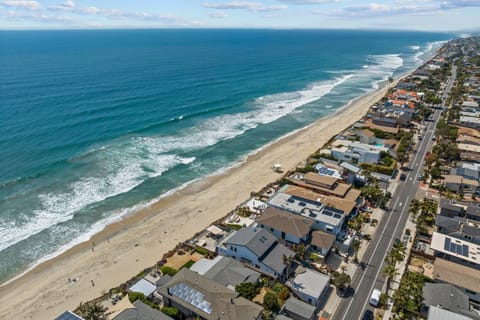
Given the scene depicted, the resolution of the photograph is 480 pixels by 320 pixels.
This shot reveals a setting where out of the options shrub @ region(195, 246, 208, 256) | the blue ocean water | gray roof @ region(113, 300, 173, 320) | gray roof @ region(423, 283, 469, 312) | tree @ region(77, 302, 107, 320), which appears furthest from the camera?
the blue ocean water

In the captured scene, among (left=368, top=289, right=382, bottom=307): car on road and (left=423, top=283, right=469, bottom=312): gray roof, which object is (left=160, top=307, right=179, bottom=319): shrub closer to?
(left=368, top=289, right=382, bottom=307): car on road

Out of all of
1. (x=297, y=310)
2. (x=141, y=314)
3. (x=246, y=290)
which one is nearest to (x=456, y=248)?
(x=297, y=310)

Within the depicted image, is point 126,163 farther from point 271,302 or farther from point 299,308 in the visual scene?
point 299,308

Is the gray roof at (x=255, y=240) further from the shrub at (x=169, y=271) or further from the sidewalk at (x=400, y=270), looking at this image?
the sidewalk at (x=400, y=270)

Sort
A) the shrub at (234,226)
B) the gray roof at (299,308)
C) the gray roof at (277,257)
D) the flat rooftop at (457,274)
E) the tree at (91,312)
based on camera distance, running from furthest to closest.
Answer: the shrub at (234,226) < the gray roof at (277,257) < the flat rooftop at (457,274) < the gray roof at (299,308) < the tree at (91,312)

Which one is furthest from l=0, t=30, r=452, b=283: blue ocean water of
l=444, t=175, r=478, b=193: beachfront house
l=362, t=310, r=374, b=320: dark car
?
l=444, t=175, r=478, b=193: beachfront house

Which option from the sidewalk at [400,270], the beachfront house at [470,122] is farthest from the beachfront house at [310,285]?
the beachfront house at [470,122]
